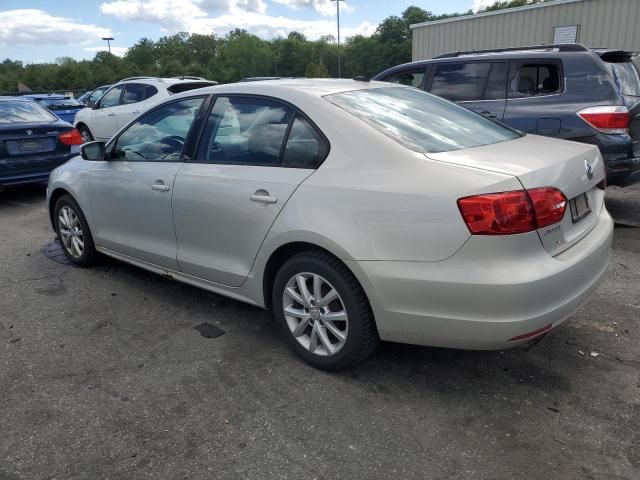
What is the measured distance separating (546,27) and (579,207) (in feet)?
50.3

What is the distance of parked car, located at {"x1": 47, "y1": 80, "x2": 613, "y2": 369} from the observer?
8.13ft

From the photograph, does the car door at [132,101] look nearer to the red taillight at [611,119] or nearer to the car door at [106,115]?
the car door at [106,115]

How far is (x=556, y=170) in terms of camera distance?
2.68m

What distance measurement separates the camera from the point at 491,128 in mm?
3510

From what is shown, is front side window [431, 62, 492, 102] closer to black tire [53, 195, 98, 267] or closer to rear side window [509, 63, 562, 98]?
rear side window [509, 63, 562, 98]

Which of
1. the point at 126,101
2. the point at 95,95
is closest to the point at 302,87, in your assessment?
the point at 126,101

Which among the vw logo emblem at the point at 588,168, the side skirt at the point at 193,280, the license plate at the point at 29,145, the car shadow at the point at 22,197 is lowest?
the car shadow at the point at 22,197

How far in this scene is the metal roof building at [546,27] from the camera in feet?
47.8

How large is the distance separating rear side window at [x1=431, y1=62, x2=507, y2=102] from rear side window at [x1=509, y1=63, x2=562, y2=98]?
14 cm

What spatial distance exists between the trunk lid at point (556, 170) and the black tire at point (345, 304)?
74 centimetres

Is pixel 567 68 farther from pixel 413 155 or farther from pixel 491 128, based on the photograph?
pixel 413 155

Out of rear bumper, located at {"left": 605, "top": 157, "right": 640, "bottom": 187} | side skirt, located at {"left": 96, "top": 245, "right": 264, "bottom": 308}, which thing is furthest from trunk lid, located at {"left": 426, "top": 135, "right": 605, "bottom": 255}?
rear bumper, located at {"left": 605, "top": 157, "right": 640, "bottom": 187}

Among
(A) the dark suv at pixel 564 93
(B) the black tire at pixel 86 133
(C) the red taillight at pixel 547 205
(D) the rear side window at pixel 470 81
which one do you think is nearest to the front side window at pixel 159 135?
(C) the red taillight at pixel 547 205

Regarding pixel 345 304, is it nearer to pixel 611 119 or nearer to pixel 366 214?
pixel 366 214
